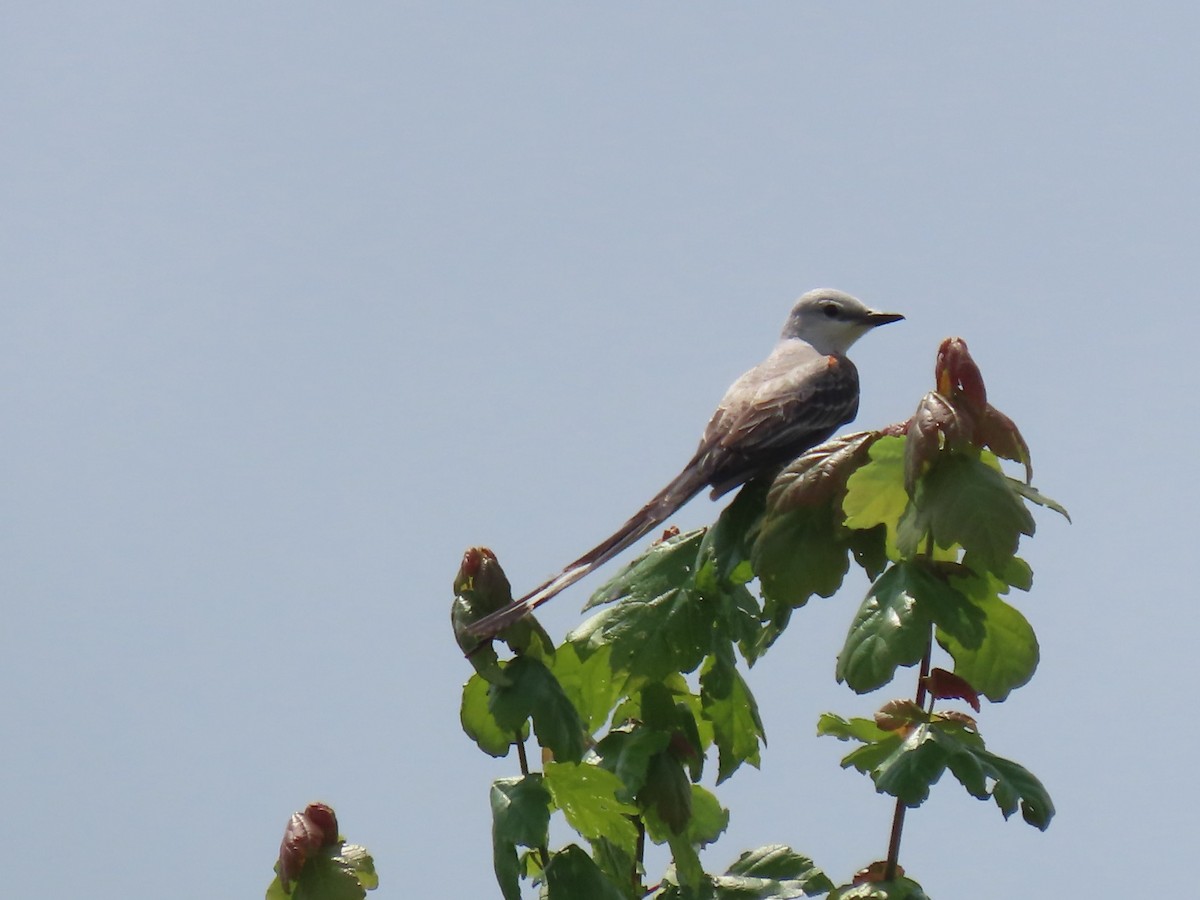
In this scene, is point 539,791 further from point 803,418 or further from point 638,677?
point 803,418

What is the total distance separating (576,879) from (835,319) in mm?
6299

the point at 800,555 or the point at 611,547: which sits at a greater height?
the point at 611,547

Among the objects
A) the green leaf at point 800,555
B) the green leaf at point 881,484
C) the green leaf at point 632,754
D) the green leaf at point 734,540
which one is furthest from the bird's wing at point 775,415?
the green leaf at point 881,484

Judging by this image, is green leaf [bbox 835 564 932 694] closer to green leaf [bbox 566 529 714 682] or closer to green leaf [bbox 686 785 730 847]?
green leaf [bbox 566 529 714 682]

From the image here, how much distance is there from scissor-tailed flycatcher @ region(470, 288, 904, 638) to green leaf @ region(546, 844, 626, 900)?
35.7 inches

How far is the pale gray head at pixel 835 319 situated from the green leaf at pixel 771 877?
5.45 meters

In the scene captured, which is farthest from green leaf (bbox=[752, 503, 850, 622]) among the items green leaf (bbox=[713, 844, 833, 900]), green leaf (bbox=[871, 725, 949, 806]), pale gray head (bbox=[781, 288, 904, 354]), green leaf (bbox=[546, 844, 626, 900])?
pale gray head (bbox=[781, 288, 904, 354])

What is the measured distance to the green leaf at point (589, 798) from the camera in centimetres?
471

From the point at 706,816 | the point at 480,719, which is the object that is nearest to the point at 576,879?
the point at 480,719

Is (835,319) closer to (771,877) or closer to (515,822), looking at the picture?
(771,877)

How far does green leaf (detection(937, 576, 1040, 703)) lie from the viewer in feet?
14.2

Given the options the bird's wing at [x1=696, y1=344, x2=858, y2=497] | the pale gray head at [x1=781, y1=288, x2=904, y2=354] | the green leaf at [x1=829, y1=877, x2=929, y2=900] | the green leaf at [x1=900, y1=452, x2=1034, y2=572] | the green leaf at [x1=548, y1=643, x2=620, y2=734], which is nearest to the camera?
the green leaf at [x1=900, y1=452, x2=1034, y2=572]

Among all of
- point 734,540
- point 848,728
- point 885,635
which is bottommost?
point 848,728

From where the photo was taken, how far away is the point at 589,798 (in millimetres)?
4723
